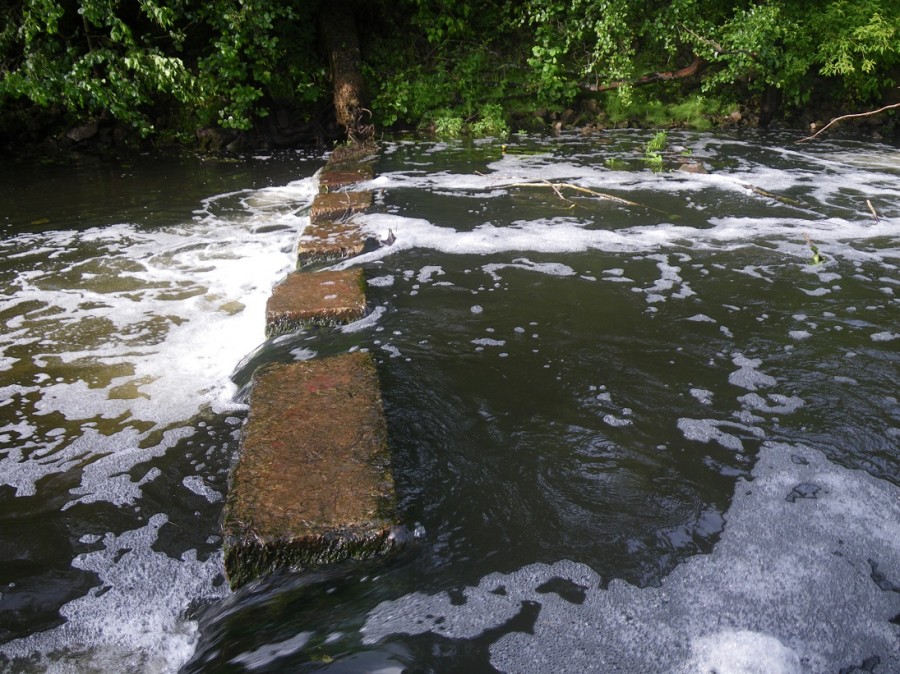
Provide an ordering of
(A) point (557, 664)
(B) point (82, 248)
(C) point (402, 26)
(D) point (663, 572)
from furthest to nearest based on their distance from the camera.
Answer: (C) point (402, 26) → (B) point (82, 248) → (D) point (663, 572) → (A) point (557, 664)

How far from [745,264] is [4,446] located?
3.77 meters

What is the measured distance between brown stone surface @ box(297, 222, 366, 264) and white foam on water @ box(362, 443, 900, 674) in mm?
2835

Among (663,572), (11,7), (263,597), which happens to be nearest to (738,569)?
(663,572)

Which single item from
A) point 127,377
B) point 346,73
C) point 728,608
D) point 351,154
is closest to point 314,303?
point 127,377

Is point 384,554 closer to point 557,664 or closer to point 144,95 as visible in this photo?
point 557,664

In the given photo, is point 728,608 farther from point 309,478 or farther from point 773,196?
point 773,196

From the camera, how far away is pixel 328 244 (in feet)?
13.5

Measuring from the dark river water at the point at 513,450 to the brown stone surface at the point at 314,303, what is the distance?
0.32 ft

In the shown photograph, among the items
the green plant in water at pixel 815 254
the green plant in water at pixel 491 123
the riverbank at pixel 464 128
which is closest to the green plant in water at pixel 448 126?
the riverbank at pixel 464 128

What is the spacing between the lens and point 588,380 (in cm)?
245

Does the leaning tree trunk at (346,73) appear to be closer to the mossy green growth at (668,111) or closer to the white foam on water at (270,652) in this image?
the mossy green growth at (668,111)

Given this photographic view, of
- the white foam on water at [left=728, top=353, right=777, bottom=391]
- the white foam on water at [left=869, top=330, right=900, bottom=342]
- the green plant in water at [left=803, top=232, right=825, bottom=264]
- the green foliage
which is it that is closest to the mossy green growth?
the green foliage

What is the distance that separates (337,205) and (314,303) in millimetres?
2079

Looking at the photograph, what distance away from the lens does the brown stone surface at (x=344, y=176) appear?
232 inches
